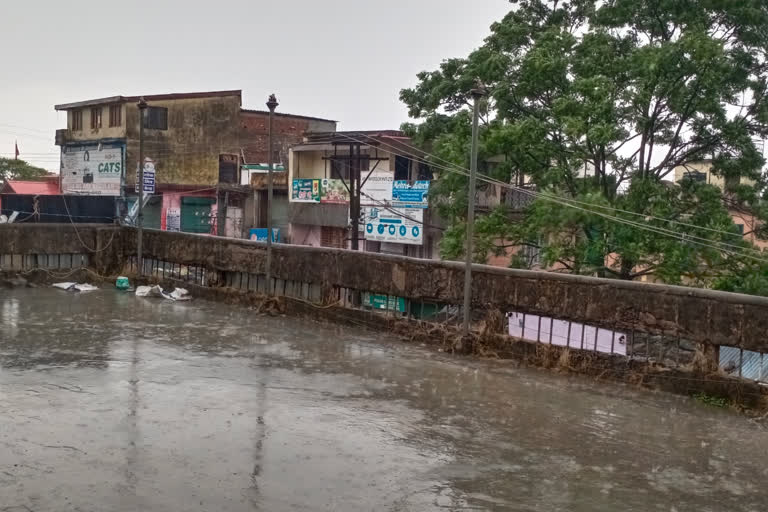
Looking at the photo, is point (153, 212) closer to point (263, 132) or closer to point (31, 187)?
point (263, 132)

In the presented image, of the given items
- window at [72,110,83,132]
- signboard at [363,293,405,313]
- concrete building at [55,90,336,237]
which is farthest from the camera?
window at [72,110,83,132]

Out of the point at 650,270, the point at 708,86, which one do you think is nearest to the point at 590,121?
the point at 708,86

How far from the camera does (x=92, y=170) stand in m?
39.7

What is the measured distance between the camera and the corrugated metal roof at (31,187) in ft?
126

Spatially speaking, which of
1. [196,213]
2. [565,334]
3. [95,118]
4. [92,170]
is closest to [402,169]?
[196,213]

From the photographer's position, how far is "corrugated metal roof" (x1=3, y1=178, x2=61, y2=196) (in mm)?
38319

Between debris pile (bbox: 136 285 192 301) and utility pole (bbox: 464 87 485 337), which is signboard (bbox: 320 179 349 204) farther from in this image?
utility pole (bbox: 464 87 485 337)

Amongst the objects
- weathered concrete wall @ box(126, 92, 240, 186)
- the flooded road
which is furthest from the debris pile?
weathered concrete wall @ box(126, 92, 240, 186)

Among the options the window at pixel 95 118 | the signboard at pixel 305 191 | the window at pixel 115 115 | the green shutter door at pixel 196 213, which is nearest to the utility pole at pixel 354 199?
the signboard at pixel 305 191

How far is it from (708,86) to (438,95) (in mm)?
6239

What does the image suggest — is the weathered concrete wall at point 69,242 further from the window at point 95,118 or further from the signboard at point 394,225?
the window at point 95,118

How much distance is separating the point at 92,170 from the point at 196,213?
21.9ft

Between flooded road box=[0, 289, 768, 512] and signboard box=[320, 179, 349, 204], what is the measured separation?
69.7 feet

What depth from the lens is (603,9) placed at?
14492 mm
